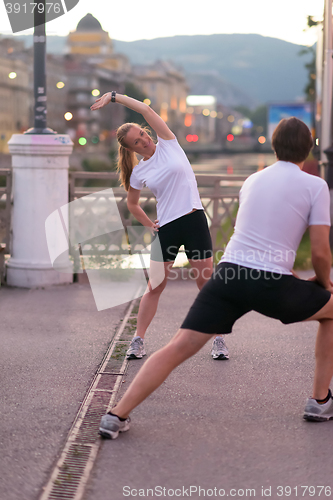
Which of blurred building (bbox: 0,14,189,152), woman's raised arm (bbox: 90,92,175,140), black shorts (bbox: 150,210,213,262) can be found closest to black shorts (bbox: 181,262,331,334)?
black shorts (bbox: 150,210,213,262)

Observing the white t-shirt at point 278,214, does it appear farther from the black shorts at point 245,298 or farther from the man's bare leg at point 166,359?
the man's bare leg at point 166,359

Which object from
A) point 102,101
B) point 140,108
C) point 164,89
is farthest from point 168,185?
point 164,89

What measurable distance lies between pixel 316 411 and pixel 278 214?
→ 1208 millimetres

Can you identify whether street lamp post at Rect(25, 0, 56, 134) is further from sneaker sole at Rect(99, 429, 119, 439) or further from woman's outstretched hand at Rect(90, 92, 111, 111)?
sneaker sole at Rect(99, 429, 119, 439)

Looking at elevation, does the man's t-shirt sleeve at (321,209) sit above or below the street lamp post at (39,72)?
below

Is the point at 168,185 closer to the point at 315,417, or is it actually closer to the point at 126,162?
the point at 126,162

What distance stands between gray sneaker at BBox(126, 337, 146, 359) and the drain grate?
6 centimetres

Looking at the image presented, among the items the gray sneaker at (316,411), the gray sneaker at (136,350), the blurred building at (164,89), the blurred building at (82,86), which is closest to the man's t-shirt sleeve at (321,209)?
the gray sneaker at (316,411)

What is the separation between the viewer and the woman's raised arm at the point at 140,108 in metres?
4.26

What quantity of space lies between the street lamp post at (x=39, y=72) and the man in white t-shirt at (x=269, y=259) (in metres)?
4.93

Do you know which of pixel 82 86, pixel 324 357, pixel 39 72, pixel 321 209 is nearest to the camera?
pixel 321 209

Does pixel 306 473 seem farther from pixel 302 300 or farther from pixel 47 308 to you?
pixel 47 308

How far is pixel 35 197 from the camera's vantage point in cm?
764

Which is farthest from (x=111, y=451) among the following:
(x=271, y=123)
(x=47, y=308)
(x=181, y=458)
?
(x=271, y=123)
